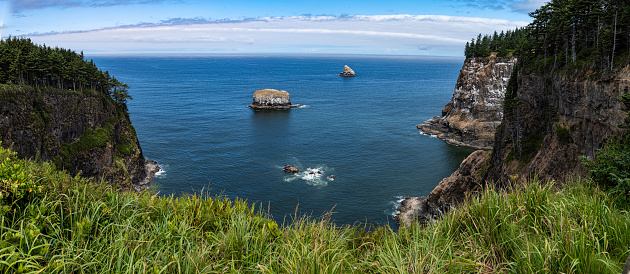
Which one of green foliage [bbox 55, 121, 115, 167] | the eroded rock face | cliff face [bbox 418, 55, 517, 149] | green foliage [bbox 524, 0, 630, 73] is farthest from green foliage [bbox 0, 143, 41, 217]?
cliff face [bbox 418, 55, 517, 149]

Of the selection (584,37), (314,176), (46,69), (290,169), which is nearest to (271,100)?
(290,169)

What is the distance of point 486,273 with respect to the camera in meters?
10.3

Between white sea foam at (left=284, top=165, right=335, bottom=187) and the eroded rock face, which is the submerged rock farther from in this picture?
the eroded rock face

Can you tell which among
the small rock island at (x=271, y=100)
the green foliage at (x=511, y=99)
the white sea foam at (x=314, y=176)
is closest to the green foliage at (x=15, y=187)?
the green foliage at (x=511, y=99)

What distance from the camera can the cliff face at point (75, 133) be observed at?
5203cm

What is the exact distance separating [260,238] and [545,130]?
53.3 meters

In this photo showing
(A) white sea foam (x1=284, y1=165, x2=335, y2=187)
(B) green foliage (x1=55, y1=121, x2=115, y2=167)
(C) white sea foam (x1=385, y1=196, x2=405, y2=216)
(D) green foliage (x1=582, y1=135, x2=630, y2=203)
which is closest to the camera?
(D) green foliage (x1=582, y1=135, x2=630, y2=203)

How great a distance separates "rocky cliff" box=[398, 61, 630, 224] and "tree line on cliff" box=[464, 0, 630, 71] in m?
2.07

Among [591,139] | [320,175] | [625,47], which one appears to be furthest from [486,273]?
[320,175]

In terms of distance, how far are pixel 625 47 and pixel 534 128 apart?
52.8 ft

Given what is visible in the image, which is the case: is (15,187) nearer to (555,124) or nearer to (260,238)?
(260,238)

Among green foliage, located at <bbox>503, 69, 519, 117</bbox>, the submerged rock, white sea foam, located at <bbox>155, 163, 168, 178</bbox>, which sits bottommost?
white sea foam, located at <bbox>155, 163, 168, 178</bbox>

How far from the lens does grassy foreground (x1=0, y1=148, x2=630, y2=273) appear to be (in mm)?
9984

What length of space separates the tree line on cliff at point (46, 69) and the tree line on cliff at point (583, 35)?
8008cm
